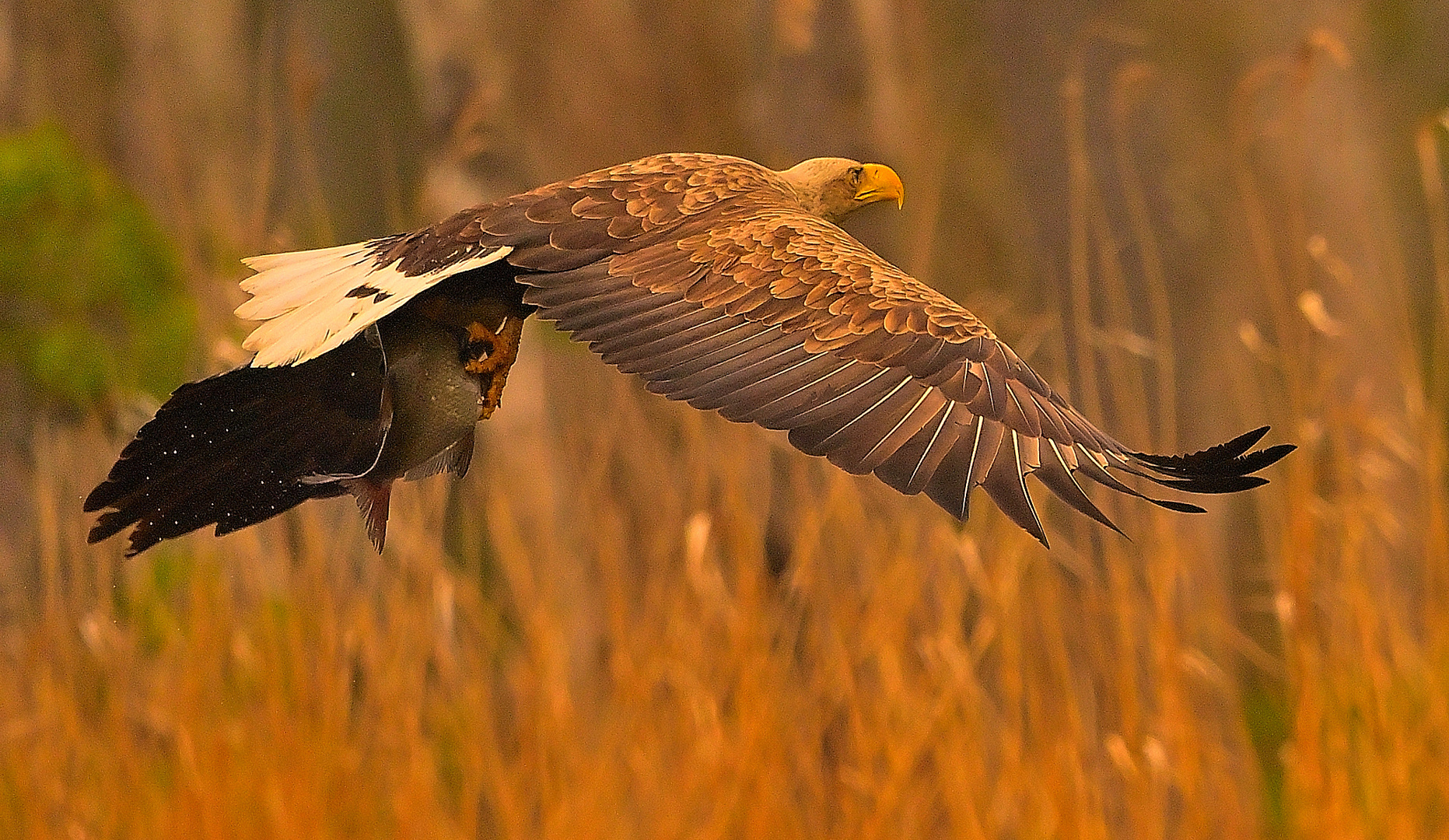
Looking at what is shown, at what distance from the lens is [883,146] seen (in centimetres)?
379

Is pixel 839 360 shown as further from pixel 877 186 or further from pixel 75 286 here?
pixel 75 286

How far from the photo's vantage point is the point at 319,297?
164cm

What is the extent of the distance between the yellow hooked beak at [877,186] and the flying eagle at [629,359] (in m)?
0.15

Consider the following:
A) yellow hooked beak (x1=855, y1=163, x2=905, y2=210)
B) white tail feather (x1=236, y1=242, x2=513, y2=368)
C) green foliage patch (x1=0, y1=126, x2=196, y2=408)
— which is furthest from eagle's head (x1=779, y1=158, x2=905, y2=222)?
green foliage patch (x1=0, y1=126, x2=196, y2=408)

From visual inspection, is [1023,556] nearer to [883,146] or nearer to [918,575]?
[918,575]

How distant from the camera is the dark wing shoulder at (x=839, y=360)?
1.35 m

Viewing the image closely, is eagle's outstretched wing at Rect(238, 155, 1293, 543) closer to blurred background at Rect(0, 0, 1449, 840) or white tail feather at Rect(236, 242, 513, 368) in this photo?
white tail feather at Rect(236, 242, 513, 368)

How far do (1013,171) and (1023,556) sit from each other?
184cm

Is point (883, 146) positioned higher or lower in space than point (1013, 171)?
higher

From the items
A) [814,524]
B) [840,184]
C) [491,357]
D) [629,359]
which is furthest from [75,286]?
[629,359]

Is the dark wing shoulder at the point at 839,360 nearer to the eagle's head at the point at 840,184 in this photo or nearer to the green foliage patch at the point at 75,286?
the eagle's head at the point at 840,184

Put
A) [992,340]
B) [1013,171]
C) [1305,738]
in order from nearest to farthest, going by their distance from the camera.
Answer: [992,340], [1305,738], [1013,171]

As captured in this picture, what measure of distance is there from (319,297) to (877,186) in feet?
2.11

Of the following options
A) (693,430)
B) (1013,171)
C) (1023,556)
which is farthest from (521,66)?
(1023,556)
